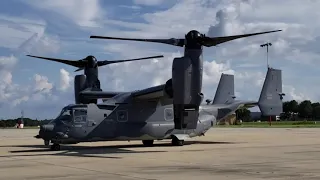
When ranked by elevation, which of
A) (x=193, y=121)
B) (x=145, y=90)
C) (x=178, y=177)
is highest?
(x=145, y=90)

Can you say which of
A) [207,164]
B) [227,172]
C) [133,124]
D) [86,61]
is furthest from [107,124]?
[227,172]

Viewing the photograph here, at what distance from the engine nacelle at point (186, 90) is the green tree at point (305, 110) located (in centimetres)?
15678

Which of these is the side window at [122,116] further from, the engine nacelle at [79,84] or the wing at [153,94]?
the engine nacelle at [79,84]

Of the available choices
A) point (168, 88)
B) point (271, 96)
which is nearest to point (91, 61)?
point (168, 88)

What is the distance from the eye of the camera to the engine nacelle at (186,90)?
22469 mm

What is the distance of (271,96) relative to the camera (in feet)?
106

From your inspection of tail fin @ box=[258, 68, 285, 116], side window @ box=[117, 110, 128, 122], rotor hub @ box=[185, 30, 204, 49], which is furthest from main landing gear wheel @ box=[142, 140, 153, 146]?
rotor hub @ box=[185, 30, 204, 49]

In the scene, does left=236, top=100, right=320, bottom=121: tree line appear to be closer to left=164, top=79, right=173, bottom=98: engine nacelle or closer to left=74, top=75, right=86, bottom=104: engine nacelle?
left=74, top=75, right=86, bottom=104: engine nacelle

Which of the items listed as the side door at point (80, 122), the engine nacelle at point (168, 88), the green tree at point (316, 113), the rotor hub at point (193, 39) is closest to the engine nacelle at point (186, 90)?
the rotor hub at point (193, 39)

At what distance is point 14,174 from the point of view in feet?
49.9

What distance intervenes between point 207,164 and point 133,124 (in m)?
11.2

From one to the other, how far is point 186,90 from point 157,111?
7.17 meters

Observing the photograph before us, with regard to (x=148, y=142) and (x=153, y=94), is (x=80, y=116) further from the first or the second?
(x=148, y=142)

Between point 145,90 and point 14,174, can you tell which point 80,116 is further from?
point 14,174
